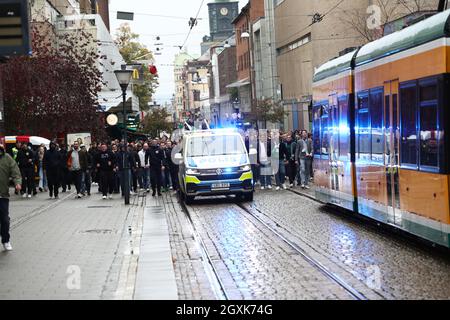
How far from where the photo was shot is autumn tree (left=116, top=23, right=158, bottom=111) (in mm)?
90312

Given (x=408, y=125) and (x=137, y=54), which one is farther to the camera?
(x=137, y=54)

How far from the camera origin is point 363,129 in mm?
15180

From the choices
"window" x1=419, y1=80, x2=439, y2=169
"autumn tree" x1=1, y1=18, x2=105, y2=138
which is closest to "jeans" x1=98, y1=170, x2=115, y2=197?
"autumn tree" x1=1, y1=18, x2=105, y2=138

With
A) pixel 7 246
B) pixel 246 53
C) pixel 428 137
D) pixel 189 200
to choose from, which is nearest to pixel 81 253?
pixel 7 246

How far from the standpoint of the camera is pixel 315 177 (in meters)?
20.8

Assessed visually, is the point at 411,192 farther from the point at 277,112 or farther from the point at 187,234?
the point at 277,112

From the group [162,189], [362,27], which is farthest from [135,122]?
[162,189]

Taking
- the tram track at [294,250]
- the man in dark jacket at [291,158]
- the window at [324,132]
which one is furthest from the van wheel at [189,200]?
the window at [324,132]

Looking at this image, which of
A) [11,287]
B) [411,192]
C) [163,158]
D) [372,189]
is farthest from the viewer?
[163,158]

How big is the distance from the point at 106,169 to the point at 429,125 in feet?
58.1

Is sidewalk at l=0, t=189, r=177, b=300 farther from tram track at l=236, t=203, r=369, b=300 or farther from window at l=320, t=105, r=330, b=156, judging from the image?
window at l=320, t=105, r=330, b=156

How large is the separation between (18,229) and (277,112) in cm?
4114

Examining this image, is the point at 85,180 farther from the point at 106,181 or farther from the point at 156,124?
the point at 156,124

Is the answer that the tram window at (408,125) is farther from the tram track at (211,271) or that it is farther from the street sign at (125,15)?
the street sign at (125,15)
